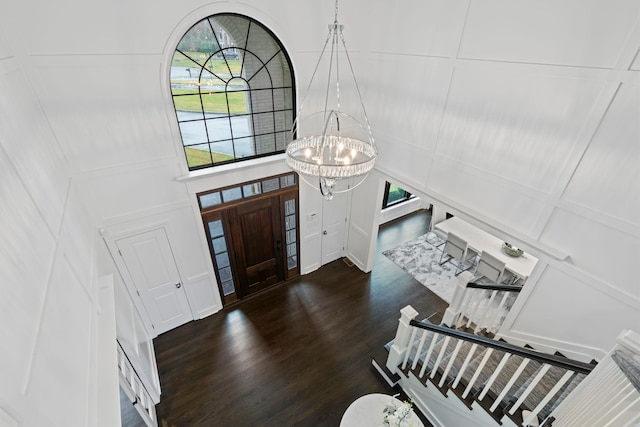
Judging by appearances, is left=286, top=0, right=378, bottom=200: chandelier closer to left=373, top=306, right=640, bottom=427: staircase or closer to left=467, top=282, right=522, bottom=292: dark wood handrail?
left=373, top=306, right=640, bottom=427: staircase

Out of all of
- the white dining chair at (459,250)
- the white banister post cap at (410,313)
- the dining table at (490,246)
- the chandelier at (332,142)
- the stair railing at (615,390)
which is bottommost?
the white dining chair at (459,250)

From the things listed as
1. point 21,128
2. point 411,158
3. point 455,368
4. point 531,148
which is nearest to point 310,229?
point 411,158

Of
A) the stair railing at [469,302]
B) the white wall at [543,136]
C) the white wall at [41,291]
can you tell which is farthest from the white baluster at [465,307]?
the white wall at [41,291]

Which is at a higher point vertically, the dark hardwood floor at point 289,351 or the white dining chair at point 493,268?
the white dining chair at point 493,268

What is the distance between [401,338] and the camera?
3797 millimetres

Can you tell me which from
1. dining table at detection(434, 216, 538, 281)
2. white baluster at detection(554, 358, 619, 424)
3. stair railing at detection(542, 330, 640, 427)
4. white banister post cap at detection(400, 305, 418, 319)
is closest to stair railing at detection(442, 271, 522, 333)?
white banister post cap at detection(400, 305, 418, 319)

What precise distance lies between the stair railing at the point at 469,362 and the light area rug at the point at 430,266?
1825 millimetres

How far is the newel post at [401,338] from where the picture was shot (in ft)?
11.8

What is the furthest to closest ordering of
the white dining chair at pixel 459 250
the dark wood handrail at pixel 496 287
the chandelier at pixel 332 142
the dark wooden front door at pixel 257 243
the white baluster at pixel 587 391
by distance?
1. the white dining chair at pixel 459 250
2. the dark wooden front door at pixel 257 243
3. the dark wood handrail at pixel 496 287
4. the chandelier at pixel 332 142
5. the white baluster at pixel 587 391

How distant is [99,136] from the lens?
3266 millimetres

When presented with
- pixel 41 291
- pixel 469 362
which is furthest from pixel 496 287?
pixel 41 291

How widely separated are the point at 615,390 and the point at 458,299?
7.66ft

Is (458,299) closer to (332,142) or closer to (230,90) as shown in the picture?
(332,142)

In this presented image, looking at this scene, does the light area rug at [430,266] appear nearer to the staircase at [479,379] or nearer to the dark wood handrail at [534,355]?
the staircase at [479,379]
